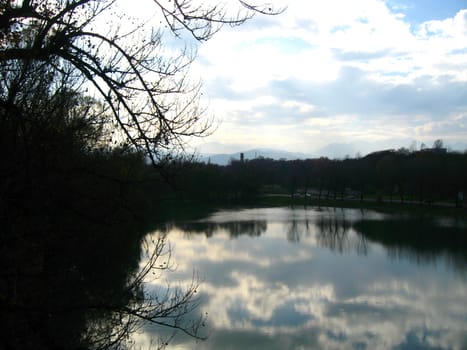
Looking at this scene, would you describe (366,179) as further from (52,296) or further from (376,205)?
(52,296)

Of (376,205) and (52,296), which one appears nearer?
(52,296)

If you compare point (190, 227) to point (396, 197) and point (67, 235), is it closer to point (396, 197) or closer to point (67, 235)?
point (67, 235)

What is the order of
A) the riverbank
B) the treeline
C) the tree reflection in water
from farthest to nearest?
the treeline, the riverbank, the tree reflection in water

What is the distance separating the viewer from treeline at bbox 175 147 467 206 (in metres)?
34.2

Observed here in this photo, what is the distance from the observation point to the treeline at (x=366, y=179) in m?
34.2

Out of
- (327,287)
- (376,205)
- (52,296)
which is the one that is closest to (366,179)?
(376,205)

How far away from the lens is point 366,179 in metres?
43.8

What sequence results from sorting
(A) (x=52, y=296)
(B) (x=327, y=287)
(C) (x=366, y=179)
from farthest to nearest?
(C) (x=366, y=179)
(B) (x=327, y=287)
(A) (x=52, y=296)

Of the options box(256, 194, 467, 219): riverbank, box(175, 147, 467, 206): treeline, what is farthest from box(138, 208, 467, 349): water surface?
box(175, 147, 467, 206): treeline

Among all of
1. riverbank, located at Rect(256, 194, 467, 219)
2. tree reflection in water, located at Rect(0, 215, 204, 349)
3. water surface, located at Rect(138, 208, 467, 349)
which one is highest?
tree reflection in water, located at Rect(0, 215, 204, 349)

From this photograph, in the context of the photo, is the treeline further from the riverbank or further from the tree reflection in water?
the tree reflection in water

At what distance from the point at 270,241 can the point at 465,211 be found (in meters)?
17.7

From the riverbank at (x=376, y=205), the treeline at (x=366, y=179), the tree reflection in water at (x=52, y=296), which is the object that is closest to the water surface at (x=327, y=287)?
the tree reflection in water at (x=52, y=296)

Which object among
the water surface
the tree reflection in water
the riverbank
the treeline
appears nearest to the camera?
the tree reflection in water
